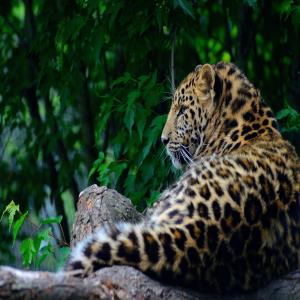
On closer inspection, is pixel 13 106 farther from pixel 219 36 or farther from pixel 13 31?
pixel 219 36

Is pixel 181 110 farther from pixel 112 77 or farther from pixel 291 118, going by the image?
pixel 112 77

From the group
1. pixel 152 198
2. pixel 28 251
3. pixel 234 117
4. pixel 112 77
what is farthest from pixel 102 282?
pixel 112 77

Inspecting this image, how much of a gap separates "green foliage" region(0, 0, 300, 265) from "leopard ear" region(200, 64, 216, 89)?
0.42 meters

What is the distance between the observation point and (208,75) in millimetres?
5930

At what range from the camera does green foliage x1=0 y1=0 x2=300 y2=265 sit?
658 centimetres

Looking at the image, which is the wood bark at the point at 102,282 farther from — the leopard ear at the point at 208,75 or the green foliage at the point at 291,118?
the green foliage at the point at 291,118

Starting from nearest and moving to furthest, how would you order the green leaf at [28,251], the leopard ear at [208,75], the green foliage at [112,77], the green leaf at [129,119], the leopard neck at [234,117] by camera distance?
the green leaf at [28,251] < the leopard neck at [234,117] < the leopard ear at [208,75] < the green leaf at [129,119] < the green foliage at [112,77]

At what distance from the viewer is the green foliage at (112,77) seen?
6582 millimetres

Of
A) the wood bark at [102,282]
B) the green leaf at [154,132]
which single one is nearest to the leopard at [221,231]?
the wood bark at [102,282]

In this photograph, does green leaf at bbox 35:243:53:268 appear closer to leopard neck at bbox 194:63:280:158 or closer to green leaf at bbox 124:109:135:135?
leopard neck at bbox 194:63:280:158

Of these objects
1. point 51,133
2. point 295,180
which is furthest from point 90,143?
point 295,180

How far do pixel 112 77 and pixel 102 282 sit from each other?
188 inches

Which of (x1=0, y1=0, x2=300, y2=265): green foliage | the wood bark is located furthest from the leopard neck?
the wood bark

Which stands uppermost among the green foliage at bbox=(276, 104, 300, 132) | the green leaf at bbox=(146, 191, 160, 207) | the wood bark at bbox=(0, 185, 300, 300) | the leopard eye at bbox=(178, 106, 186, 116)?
the leopard eye at bbox=(178, 106, 186, 116)
